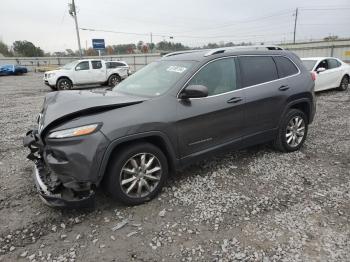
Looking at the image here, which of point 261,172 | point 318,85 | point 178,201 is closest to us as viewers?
point 178,201

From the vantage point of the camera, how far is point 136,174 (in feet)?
10.9

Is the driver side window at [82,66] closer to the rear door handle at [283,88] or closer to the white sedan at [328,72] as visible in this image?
the white sedan at [328,72]

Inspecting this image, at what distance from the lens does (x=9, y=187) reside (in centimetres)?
396

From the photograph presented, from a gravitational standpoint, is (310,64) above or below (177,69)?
below

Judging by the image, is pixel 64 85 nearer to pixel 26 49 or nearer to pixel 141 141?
pixel 141 141

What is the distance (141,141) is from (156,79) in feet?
3.55

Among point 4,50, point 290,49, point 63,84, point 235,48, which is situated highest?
point 4,50

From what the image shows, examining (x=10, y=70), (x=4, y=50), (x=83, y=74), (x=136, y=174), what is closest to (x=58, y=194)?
(x=136, y=174)

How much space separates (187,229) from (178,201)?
55 centimetres

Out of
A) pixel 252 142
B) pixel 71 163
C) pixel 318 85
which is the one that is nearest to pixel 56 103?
pixel 71 163

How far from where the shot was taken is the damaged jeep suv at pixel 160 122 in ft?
9.73

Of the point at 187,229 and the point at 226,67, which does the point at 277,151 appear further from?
the point at 187,229

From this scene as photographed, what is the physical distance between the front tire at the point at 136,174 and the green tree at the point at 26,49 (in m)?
67.1

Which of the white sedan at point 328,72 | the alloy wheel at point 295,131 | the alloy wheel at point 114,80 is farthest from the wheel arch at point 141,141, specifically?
the alloy wheel at point 114,80
